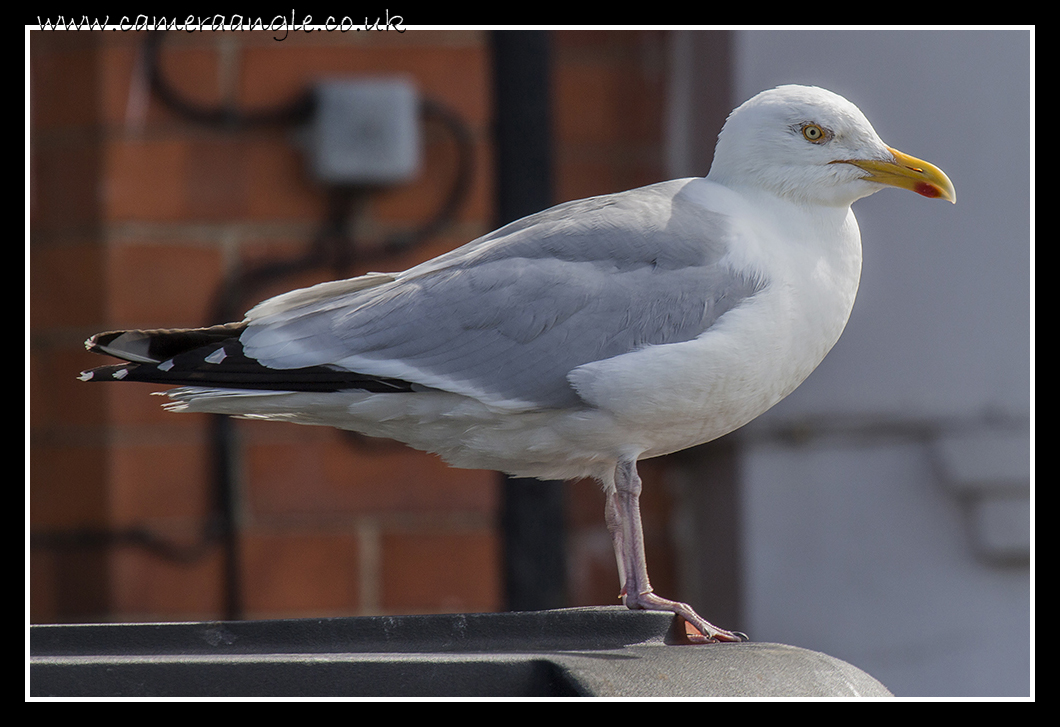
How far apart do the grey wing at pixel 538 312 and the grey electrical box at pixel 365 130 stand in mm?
1340

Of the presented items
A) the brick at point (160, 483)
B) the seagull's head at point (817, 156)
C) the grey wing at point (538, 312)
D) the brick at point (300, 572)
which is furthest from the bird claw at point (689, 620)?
the brick at point (160, 483)

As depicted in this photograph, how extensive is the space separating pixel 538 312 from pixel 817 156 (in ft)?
1.60

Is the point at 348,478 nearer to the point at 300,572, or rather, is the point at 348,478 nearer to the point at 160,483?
the point at 300,572

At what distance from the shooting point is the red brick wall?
3.02m

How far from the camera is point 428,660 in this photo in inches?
50.7

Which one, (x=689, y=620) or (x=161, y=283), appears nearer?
(x=689, y=620)

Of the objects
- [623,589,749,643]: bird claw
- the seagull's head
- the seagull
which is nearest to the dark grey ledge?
[623,589,749,643]: bird claw

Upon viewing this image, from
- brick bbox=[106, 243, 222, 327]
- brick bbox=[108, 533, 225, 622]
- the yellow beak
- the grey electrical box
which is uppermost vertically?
the grey electrical box

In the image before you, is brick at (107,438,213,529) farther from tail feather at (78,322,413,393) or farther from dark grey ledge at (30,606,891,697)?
dark grey ledge at (30,606,891,697)

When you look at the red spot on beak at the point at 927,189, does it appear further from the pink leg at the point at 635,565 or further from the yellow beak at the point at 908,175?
the pink leg at the point at 635,565

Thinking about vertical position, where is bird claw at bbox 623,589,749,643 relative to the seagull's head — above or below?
below

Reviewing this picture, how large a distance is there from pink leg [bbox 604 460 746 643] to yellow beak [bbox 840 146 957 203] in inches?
21.8

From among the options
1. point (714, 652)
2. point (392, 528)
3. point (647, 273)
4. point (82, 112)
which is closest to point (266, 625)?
point (714, 652)

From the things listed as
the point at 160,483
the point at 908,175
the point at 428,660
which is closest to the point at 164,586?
the point at 160,483
